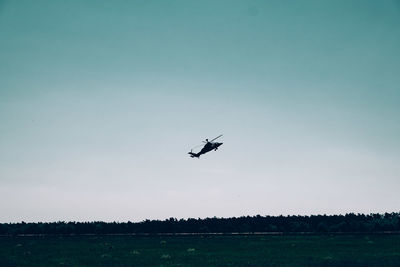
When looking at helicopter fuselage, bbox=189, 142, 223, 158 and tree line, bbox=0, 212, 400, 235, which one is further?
tree line, bbox=0, 212, 400, 235

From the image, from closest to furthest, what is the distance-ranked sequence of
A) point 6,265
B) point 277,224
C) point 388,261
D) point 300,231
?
point 388,261
point 6,265
point 300,231
point 277,224

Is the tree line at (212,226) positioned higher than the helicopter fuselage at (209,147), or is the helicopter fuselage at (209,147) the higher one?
the helicopter fuselage at (209,147)

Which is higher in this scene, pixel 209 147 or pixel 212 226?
pixel 209 147

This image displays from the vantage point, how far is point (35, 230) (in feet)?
400

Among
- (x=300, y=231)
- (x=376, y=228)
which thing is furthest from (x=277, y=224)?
(x=376, y=228)

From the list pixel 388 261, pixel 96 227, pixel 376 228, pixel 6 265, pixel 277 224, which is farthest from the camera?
pixel 96 227

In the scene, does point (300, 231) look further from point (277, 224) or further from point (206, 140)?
point (206, 140)

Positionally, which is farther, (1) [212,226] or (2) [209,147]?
(1) [212,226]

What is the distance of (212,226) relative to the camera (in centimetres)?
11188

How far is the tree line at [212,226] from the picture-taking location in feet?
318

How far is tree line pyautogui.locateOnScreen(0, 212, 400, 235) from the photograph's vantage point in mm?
96887

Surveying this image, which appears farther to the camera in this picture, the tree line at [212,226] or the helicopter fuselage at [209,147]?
the tree line at [212,226]

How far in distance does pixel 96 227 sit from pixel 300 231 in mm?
71003

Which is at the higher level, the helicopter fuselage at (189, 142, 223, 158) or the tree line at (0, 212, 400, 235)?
the helicopter fuselage at (189, 142, 223, 158)
